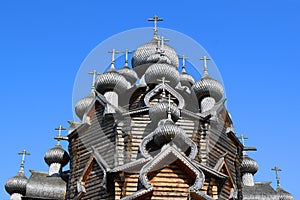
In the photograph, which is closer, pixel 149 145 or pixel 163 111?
pixel 149 145

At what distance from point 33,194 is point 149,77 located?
675cm

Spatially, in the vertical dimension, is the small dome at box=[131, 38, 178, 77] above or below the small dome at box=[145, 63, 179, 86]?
above

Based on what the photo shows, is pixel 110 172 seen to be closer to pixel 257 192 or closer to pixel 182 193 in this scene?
pixel 182 193

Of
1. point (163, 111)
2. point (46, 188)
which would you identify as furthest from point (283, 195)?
point (46, 188)

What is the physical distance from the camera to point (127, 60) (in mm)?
20453

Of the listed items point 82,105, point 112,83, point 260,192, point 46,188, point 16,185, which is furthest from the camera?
point 16,185

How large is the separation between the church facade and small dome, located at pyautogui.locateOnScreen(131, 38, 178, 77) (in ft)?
0.16

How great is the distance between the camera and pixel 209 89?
56.3 ft

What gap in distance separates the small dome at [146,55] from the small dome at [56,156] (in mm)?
Answer: 5086

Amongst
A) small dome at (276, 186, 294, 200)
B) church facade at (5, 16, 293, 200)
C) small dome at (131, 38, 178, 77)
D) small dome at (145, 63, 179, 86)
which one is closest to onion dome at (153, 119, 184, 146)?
church facade at (5, 16, 293, 200)

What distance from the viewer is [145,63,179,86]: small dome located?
652 inches

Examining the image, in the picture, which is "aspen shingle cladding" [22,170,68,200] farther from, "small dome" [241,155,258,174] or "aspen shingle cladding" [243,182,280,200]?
"small dome" [241,155,258,174]

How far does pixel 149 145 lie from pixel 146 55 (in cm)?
754

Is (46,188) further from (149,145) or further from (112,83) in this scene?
(149,145)
